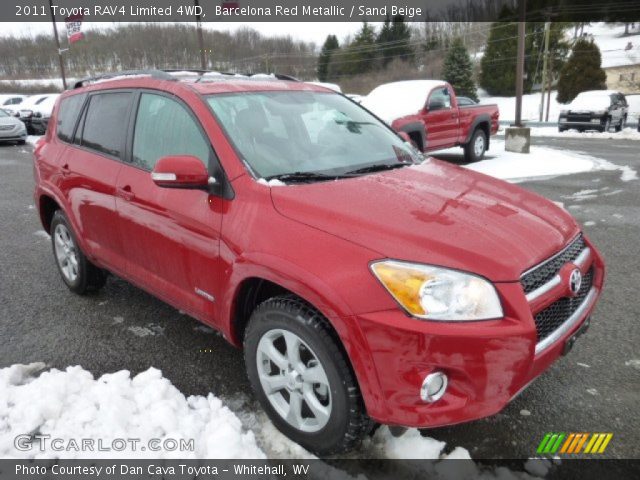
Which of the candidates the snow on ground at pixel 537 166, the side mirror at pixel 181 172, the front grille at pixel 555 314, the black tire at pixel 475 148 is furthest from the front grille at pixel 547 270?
the black tire at pixel 475 148

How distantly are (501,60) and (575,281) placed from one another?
53.1 meters

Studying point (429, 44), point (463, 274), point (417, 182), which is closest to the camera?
point (463, 274)

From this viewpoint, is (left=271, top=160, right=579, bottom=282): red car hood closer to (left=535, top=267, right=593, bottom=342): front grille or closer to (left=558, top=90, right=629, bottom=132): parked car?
(left=535, top=267, right=593, bottom=342): front grille

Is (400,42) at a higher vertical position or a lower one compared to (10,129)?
higher

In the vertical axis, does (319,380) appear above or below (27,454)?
above

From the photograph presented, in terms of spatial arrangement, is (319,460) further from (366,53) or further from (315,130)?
(366,53)

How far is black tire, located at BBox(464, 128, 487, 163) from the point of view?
38.1 ft

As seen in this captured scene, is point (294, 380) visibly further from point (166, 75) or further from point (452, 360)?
point (166, 75)

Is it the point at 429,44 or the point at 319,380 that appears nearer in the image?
the point at 319,380

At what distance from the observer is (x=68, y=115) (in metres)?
4.23

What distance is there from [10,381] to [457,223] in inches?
107

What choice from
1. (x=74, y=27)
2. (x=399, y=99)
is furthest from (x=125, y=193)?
(x=74, y=27)

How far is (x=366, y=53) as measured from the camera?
2559 inches

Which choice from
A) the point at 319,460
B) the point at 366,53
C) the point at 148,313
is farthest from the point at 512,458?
the point at 366,53
